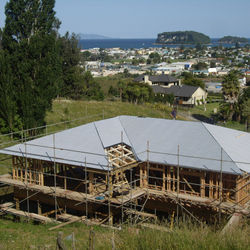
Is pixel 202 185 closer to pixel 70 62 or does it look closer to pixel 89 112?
pixel 89 112

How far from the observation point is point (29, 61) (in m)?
33.6

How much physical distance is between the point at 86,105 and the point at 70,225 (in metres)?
28.5

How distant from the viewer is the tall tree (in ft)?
109

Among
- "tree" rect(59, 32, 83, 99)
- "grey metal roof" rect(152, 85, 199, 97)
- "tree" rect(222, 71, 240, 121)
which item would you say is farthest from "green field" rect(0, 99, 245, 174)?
"grey metal roof" rect(152, 85, 199, 97)

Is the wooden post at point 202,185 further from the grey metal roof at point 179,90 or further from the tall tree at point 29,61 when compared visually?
the grey metal roof at point 179,90

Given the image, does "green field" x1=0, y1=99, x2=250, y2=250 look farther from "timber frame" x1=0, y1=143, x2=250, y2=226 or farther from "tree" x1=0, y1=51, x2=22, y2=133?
"tree" x1=0, y1=51, x2=22, y2=133

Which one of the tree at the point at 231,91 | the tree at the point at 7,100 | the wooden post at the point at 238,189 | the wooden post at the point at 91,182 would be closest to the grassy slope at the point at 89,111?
the tree at the point at 7,100

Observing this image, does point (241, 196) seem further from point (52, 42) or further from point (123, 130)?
point (52, 42)

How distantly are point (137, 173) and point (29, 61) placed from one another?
1543cm

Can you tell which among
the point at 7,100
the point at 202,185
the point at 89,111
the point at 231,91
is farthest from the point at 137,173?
the point at 231,91

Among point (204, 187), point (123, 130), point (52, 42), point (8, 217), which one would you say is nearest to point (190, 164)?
point (204, 187)

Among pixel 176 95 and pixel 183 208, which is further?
pixel 176 95

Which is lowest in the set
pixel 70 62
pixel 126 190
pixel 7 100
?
pixel 126 190

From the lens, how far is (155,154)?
2248 cm
